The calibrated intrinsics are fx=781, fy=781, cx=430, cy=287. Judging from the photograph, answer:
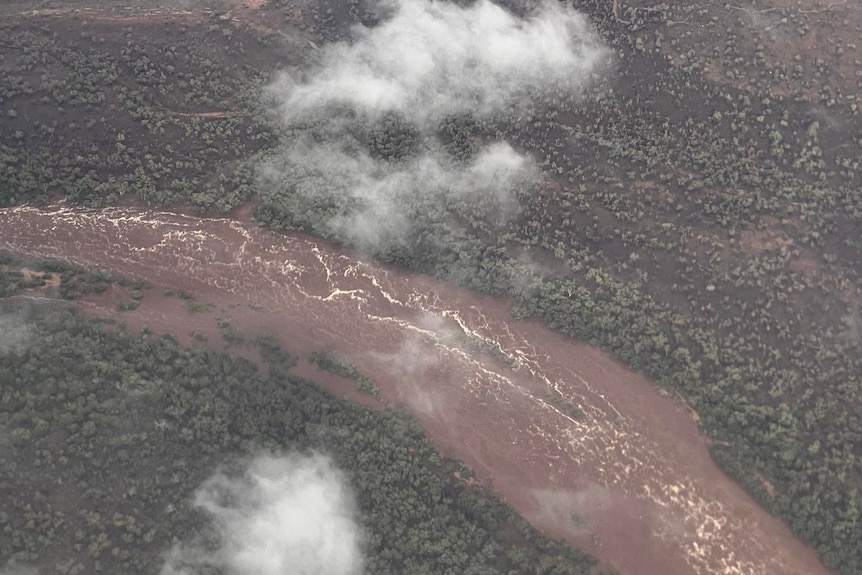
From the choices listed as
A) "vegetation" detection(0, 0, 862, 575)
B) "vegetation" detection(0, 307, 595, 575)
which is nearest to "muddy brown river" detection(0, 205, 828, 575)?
"vegetation" detection(0, 0, 862, 575)

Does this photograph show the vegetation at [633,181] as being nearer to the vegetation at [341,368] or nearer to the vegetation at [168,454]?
the vegetation at [341,368]

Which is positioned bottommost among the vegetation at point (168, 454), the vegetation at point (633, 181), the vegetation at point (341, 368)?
the vegetation at point (168, 454)

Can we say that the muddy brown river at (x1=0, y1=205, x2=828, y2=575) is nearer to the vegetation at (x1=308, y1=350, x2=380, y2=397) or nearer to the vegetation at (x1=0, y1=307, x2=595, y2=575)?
the vegetation at (x1=308, y1=350, x2=380, y2=397)

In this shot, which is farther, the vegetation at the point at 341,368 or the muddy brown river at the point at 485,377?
the vegetation at the point at 341,368

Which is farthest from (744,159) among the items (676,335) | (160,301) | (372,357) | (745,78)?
(160,301)

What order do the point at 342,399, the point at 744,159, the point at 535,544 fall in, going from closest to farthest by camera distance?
the point at 535,544 < the point at 342,399 < the point at 744,159

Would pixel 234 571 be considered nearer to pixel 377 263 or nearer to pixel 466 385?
pixel 466 385

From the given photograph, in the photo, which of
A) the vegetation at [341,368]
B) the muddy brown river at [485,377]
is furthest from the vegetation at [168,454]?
the muddy brown river at [485,377]

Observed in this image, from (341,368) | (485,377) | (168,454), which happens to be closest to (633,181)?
(485,377)
